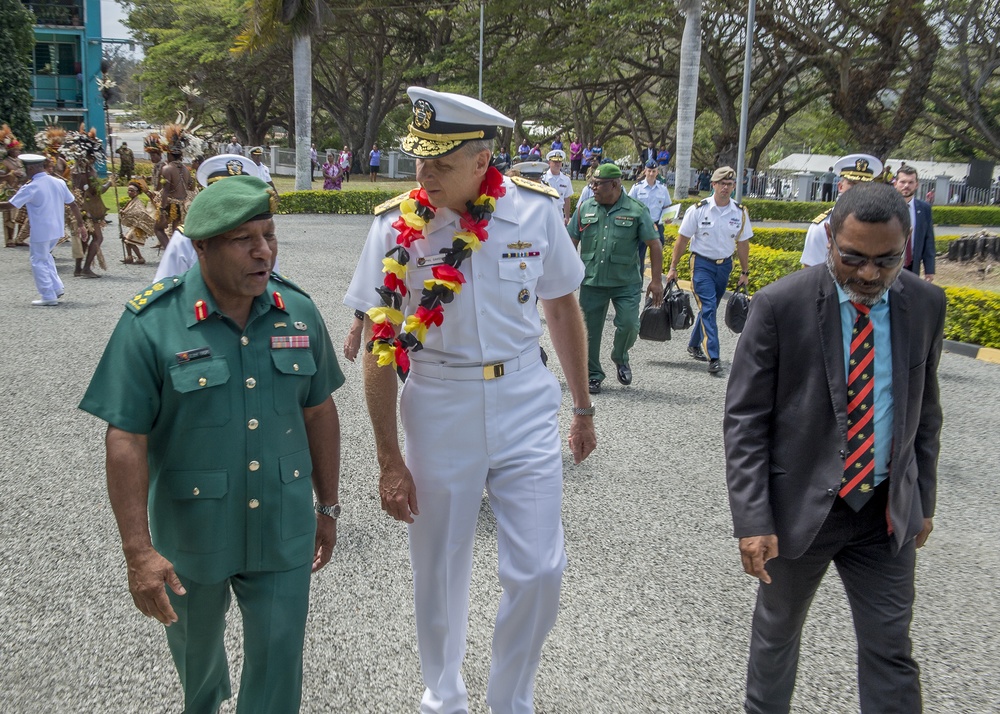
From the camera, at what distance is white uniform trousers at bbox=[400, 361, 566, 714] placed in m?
3.26

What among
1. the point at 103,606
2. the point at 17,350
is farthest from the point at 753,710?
the point at 17,350

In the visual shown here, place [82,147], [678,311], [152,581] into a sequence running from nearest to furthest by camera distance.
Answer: [152,581]
[678,311]
[82,147]

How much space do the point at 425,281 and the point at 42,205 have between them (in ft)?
36.5

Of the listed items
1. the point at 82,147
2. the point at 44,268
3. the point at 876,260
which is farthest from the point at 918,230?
the point at 82,147

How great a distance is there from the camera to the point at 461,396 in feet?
A: 10.8

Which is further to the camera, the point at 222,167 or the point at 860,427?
the point at 222,167

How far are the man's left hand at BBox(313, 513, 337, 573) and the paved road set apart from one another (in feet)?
2.32

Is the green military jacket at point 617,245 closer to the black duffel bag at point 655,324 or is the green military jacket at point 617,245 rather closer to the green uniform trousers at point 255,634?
the black duffel bag at point 655,324

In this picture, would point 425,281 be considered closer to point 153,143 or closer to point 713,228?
point 713,228

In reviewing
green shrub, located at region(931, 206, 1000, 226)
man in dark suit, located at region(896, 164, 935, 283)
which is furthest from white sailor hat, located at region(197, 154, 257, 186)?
green shrub, located at region(931, 206, 1000, 226)

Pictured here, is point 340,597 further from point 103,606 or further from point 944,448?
point 944,448

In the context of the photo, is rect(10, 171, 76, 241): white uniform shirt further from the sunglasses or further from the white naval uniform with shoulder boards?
the sunglasses

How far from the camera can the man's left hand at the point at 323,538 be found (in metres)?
3.16

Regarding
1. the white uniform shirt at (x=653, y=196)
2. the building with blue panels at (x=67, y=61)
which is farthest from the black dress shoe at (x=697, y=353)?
the building with blue panels at (x=67, y=61)
